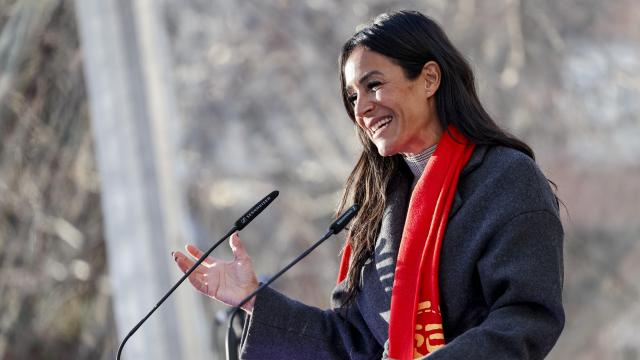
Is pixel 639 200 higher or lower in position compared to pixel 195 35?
lower

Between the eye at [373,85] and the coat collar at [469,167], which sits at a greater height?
the eye at [373,85]

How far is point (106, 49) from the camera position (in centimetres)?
567

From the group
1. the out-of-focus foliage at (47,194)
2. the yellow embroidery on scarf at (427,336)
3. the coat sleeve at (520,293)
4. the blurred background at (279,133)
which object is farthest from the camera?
the out-of-focus foliage at (47,194)

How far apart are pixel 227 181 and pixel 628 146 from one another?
251cm

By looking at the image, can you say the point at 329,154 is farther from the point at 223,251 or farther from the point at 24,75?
the point at 24,75

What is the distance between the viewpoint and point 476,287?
2305 mm

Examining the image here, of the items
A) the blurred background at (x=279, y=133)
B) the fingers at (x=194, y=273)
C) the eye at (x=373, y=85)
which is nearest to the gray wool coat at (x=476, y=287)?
the fingers at (x=194, y=273)

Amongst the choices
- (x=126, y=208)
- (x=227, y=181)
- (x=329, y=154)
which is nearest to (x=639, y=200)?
(x=329, y=154)

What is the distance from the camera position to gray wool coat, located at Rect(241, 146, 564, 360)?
2.17 meters

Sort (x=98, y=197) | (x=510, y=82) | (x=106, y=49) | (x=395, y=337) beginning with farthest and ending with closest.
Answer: (x=98, y=197), (x=510, y=82), (x=106, y=49), (x=395, y=337)

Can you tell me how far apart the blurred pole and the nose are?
3.34 metres

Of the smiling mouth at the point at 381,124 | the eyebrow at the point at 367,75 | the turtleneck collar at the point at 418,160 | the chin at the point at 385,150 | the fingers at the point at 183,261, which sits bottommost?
the fingers at the point at 183,261

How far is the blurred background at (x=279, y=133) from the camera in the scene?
24.1 ft

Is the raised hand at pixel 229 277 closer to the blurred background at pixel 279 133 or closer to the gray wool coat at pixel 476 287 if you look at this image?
the gray wool coat at pixel 476 287
